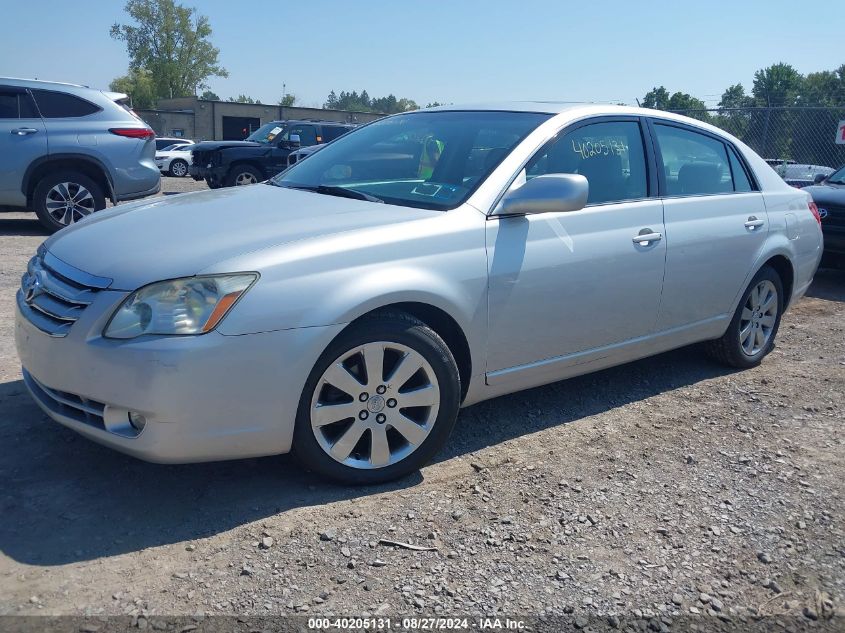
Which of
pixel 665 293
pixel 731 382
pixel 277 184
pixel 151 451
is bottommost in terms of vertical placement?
pixel 731 382

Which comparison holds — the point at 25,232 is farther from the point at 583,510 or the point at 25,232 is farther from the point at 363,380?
the point at 583,510

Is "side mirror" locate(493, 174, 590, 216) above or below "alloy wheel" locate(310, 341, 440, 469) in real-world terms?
above

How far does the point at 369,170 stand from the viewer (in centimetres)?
432

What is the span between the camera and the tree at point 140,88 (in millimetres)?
81625

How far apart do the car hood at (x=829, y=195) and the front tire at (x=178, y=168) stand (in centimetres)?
2317

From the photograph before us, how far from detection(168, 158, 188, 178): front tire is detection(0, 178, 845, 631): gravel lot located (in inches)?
988

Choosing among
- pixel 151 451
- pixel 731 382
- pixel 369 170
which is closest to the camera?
pixel 151 451

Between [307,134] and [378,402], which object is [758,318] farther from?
[307,134]

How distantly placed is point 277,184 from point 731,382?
311 centimetres

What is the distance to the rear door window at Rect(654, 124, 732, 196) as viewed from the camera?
15.3 ft

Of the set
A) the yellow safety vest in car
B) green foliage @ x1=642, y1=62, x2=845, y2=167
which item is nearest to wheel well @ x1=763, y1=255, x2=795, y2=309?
the yellow safety vest in car

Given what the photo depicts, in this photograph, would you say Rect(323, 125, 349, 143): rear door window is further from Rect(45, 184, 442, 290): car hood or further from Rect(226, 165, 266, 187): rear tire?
Rect(45, 184, 442, 290): car hood

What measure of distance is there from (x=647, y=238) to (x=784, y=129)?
46.1 ft

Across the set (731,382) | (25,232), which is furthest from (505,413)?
(25,232)
